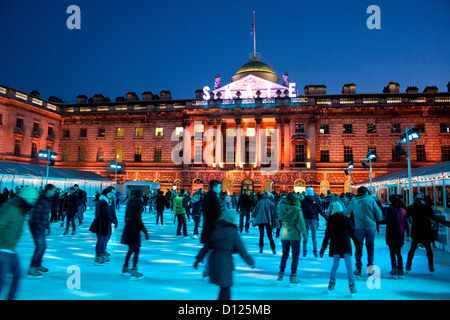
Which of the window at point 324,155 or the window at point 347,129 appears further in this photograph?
the window at point 347,129

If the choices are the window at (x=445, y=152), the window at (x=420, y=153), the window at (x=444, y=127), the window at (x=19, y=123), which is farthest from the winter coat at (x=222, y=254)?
the window at (x=444, y=127)

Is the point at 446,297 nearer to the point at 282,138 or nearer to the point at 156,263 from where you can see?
the point at 156,263

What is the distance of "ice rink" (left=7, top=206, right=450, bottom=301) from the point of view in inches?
218

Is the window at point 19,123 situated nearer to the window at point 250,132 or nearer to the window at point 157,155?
the window at point 157,155

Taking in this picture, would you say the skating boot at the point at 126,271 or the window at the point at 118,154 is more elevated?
the window at the point at 118,154

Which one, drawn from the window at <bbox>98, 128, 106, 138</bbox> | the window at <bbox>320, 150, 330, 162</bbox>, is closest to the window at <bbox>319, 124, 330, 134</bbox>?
the window at <bbox>320, 150, 330, 162</bbox>

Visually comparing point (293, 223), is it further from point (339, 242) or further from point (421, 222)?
point (421, 222)

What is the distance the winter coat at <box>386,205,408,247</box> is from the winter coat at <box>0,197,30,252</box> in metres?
7.49

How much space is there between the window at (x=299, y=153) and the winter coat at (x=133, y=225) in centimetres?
3577

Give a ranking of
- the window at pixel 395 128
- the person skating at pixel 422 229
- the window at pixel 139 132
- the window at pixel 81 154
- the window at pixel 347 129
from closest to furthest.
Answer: the person skating at pixel 422 229 < the window at pixel 395 128 < the window at pixel 347 129 < the window at pixel 139 132 < the window at pixel 81 154

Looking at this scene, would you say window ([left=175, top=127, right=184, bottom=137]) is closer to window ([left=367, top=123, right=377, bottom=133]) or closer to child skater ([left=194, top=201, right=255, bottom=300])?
window ([left=367, top=123, right=377, bottom=133])

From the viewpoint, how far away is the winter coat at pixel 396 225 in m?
7.18

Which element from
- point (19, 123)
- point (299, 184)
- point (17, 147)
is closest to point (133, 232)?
point (299, 184)

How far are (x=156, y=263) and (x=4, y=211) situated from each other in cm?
439
